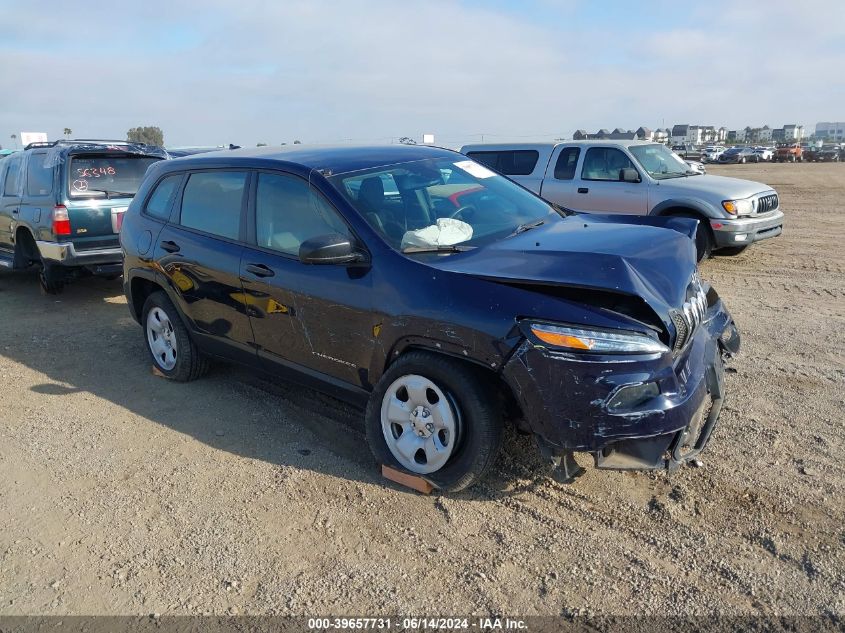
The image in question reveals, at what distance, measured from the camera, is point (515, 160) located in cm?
1108

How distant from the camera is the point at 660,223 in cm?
432

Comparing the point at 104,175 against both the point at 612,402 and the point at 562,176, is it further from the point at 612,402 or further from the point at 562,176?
the point at 612,402

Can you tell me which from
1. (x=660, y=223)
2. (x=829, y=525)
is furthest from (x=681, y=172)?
(x=829, y=525)

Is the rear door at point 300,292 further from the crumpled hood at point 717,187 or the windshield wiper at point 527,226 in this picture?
the crumpled hood at point 717,187

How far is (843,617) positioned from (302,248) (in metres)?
2.97

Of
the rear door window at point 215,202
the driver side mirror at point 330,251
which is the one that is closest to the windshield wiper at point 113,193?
the rear door window at point 215,202

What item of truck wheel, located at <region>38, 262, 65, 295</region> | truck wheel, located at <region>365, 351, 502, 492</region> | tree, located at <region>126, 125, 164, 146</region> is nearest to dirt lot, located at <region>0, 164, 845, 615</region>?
truck wheel, located at <region>365, 351, 502, 492</region>

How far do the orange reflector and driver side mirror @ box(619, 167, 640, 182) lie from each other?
748 cm

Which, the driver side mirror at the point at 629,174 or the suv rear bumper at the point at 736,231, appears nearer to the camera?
the suv rear bumper at the point at 736,231

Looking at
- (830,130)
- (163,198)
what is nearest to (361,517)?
(163,198)

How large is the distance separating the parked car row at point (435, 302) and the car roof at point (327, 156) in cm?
3

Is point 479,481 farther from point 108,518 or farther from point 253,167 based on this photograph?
point 253,167

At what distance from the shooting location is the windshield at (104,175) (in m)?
7.97

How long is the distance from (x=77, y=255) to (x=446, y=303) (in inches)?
244
